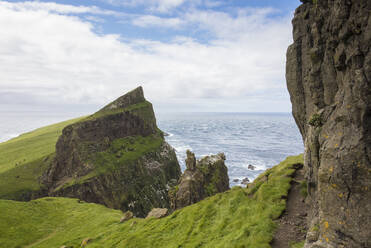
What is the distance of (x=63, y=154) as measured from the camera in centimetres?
11188

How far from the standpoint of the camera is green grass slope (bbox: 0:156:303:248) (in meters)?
21.2

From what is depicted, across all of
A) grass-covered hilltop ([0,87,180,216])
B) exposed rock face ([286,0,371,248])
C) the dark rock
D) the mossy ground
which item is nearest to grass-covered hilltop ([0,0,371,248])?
exposed rock face ([286,0,371,248])

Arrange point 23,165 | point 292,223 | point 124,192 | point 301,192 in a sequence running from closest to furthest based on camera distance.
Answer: point 292,223 → point 301,192 → point 124,192 → point 23,165

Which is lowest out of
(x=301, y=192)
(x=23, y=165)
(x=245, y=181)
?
→ (x=245, y=181)

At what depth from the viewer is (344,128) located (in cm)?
1275

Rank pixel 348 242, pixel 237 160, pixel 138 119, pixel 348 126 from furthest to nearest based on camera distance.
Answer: pixel 237 160, pixel 138 119, pixel 348 126, pixel 348 242

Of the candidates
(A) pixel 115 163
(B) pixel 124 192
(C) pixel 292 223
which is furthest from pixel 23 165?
(C) pixel 292 223

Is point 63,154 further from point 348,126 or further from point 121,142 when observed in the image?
point 348,126

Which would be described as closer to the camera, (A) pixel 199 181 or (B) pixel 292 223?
(B) pixel 292 223

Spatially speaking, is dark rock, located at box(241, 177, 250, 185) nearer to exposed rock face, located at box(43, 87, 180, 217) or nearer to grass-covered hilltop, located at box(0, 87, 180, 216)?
exposed rock face, located at box(43, 87, 180, 217)

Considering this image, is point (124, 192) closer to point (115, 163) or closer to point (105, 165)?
point (115, 163)

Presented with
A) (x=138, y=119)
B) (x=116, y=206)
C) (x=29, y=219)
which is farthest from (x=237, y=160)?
(x=29, y=219)

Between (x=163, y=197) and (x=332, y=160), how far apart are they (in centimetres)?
10775

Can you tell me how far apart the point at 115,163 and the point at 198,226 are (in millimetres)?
94225
